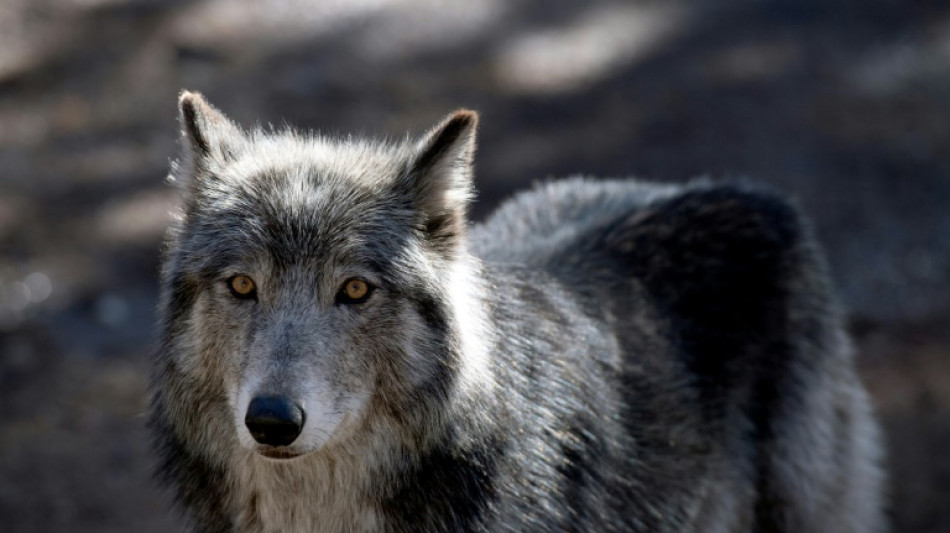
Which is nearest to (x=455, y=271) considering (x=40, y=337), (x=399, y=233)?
(x=399, y=233)

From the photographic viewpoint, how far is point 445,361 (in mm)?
3830

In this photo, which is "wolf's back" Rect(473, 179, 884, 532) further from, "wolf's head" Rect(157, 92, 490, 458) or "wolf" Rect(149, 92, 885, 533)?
"wolf's head" Rect(157, 92, 490, 458)

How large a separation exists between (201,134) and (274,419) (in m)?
1.26

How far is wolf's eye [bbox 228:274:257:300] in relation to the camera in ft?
12.1

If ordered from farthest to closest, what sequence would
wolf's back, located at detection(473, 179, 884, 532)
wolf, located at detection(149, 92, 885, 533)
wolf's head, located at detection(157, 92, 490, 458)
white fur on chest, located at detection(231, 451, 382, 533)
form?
1. wolf's back, located at detection(473, 179, 884, 532)
2. white fur on chest, located at detection(231, 451, 382, 533)
3. wolf, located at detection(149, 92, 885, 533)
4. wolf's head, located at detection(157, 92, 490, 458)

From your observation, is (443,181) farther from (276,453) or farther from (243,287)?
(276,453)

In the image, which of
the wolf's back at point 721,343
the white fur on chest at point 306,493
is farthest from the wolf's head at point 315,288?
the wolf's back at point 721,343

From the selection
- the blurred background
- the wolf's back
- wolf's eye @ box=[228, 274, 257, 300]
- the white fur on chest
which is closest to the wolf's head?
wolf's eye @ box=[228, 274, 257, 300]

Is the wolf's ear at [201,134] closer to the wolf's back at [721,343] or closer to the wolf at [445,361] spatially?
the wolf at [445,361]

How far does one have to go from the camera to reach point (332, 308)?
3.65 m

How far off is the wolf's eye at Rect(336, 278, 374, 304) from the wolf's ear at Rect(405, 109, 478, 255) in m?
0.37

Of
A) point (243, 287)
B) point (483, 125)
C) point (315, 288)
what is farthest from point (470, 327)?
point (483, 125)

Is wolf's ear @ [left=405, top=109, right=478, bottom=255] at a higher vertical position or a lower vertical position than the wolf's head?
higher

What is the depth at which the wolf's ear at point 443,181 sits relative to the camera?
153 inches
